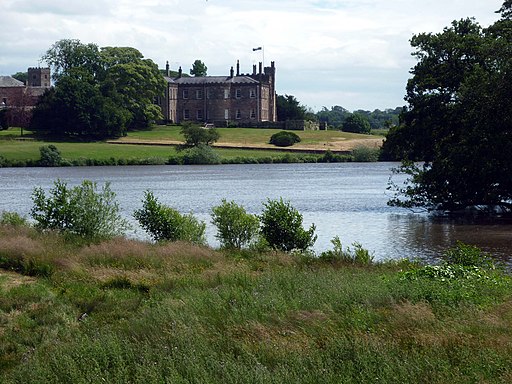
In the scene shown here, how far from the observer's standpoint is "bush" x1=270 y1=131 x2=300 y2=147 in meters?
118

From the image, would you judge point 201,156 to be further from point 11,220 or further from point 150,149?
point 11,220

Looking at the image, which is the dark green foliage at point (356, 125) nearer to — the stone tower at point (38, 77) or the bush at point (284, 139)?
the bush at point (284, 139)

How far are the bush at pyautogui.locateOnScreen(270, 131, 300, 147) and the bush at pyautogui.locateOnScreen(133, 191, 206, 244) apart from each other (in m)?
92.4

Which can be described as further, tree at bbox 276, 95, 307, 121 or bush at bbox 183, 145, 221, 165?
tree at bbox 276, 95, 307, 121

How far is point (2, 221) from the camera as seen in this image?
89.5 ft

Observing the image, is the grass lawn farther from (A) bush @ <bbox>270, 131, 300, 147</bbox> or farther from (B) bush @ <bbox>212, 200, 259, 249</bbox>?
(B) bush @ <bbox>212, 200, 259, 249</bbox>

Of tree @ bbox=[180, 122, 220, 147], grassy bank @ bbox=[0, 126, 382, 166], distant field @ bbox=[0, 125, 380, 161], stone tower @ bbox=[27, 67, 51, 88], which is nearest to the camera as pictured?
grassy bank @ bbox=[0, 126, 382, 166]

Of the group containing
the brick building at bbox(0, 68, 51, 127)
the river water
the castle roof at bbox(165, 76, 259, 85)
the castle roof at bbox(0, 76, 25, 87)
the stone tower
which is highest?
the stone tower

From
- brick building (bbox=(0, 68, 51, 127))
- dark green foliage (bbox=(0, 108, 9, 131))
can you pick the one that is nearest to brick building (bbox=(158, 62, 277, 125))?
brick building (bbox=(0, 68, 51, 127))

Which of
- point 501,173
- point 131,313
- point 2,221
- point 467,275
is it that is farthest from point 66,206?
point 501,173

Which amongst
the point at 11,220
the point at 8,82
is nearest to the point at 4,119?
the point at 8,82

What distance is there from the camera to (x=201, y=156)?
9975 cm

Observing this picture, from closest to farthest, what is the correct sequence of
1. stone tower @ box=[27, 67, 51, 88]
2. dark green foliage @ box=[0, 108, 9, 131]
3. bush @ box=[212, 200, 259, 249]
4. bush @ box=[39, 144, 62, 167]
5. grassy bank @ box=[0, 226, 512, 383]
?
grassy bank @ box=[0, 226, 512, 383] → bush @ box=[212, 200, 259, 249] → bush @ box=[39, 144, 62, 167] → dark green foliage @ box=[0, 108, 9, 131] → stone tower @ box=[27, 67, 51, 88]

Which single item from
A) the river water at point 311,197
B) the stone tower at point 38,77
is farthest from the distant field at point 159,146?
the stone tower at point 38,77
